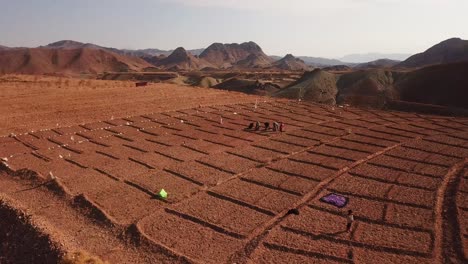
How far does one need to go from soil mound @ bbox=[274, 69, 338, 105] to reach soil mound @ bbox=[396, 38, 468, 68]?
59.3 metres

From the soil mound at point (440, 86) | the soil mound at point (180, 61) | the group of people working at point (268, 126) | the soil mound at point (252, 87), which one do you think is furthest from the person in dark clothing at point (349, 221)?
the soil mound at point (180, 61)

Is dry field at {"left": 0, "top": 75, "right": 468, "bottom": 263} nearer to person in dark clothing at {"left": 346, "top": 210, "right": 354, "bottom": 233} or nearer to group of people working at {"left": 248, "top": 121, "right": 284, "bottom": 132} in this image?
person in dark clothing at {"left": 346, "top": 210, "right": 354, "bottom": 233}

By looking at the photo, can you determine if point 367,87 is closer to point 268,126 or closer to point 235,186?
point 268,126

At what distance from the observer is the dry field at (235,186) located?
39.4 feet

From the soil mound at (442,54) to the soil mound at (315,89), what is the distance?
195ft

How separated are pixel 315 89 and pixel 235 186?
136ft

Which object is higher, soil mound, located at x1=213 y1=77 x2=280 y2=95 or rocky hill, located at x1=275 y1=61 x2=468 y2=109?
rocky hill, located at x1=275 y1=61 x2=468 y2=109

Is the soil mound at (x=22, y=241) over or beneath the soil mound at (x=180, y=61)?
beneath

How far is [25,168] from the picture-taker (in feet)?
59.8

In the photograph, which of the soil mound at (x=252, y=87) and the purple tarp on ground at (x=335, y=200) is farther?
the soil mound at (x=252, y=87)

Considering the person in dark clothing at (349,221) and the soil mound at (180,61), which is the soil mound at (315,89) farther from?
the soil mound at (180,61)

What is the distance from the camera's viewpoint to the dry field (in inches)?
473

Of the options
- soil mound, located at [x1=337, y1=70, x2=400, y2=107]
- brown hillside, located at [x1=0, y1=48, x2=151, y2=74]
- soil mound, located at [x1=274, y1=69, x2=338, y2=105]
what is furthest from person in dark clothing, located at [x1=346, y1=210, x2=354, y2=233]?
brown hillside, located at [x1=0, y1=48, x2=151, y2=74]

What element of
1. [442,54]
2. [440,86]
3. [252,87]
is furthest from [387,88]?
[442,54]
